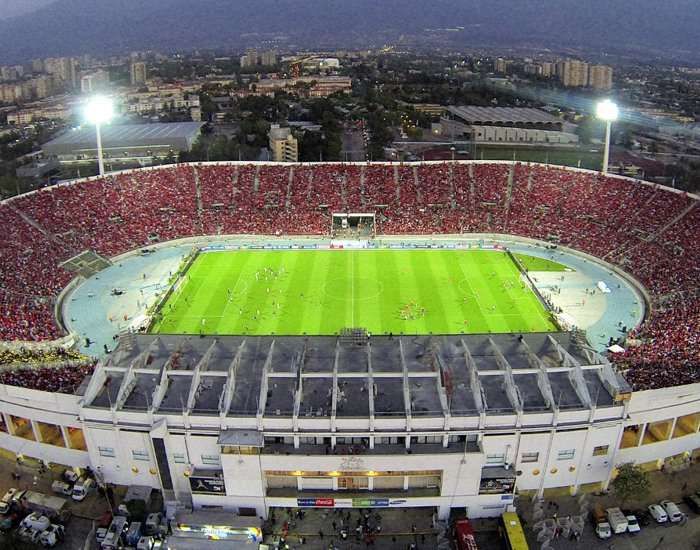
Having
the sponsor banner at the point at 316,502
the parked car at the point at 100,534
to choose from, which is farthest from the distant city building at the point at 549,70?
the parked car at the point at 100,534

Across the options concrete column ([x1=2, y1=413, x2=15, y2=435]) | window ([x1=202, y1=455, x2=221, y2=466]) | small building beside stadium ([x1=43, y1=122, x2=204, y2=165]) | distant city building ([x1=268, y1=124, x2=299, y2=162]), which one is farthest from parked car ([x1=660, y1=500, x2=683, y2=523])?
small building beside stadium ([x1=43, y1=122, x2=204, y2=165])

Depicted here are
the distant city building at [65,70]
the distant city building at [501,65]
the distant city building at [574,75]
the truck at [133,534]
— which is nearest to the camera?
the truck at [133,534]

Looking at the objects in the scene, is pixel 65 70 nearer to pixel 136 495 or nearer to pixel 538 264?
pixel 538 264

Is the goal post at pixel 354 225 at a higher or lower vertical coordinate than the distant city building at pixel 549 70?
lower

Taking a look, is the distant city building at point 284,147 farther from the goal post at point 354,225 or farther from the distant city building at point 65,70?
the distant city building at point 65,70

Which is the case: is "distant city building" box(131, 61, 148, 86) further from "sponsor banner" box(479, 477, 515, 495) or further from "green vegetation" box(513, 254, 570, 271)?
"sponsor banner" box(479, 477, 515, 495)
